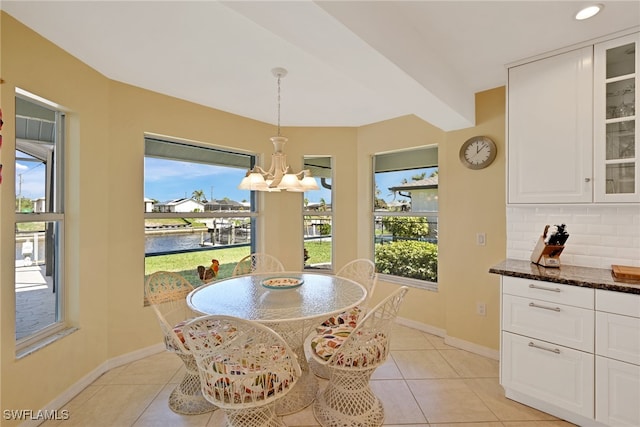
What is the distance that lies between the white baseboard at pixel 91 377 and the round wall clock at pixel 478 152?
346cm

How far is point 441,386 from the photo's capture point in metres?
2.21

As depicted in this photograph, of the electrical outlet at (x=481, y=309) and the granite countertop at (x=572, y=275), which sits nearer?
the granite countertop at (x=572, y=275)

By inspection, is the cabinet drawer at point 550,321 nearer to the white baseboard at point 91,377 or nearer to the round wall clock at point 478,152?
the round wall clock at point 478,152

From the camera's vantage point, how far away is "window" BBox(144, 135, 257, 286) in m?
2.88

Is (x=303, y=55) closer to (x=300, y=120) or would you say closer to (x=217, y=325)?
(x=300, y=120)

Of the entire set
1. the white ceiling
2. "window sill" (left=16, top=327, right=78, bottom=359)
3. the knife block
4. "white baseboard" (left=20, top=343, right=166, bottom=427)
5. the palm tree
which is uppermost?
the white ceiling

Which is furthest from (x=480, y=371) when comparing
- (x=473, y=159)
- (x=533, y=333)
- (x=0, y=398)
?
(x=0, y=398)

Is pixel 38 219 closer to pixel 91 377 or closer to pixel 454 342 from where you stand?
pixel 91 377

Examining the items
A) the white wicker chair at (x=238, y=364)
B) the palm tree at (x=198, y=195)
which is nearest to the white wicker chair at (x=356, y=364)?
the white wicker chair at (x=238, y=364)

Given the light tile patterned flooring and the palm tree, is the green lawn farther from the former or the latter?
the light tile patterned flooring

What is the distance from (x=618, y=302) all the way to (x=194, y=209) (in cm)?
348

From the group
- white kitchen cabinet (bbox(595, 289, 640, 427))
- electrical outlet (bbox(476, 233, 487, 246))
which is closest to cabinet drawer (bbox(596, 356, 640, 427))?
white kitchen cabinet (bbox(595, 289, 640, 427))

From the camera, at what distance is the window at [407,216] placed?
3271 mm

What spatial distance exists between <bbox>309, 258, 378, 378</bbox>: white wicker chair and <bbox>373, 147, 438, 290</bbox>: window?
2.04 ft
